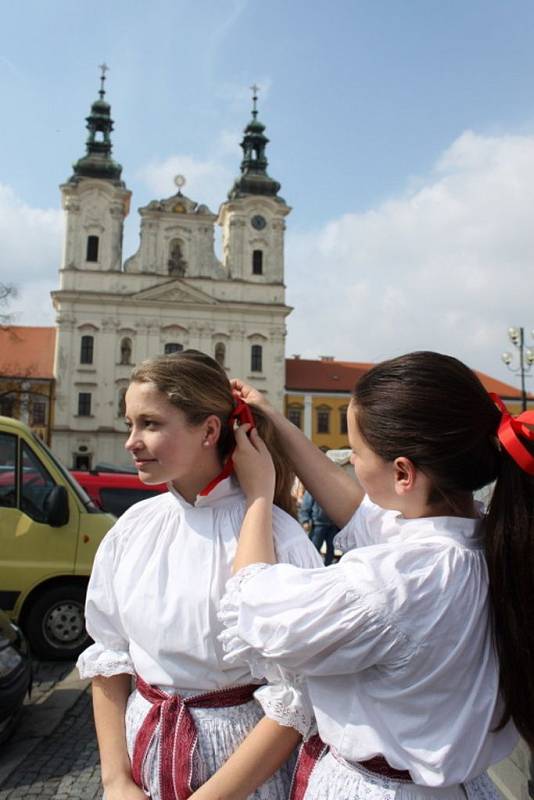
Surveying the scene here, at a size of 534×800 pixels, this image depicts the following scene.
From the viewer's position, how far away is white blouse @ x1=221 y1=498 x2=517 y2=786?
117 cm

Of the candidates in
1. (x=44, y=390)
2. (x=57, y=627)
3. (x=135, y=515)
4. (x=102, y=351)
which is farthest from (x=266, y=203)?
(x=135, y=515)

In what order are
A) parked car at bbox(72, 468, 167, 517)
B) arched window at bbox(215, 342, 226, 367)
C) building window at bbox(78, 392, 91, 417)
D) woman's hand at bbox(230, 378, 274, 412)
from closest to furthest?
woman's hand at bbox(230, 378, 274, 412)
parked car at bbox(72, 468, 167, 517)
building window at bbox(78, 392, 91, 417)
arched window at bbox(215, 342, 226, 367)

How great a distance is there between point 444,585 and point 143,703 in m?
0.88

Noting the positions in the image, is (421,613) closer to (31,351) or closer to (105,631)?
(105,631)

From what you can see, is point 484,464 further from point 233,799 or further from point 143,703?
point 143,703

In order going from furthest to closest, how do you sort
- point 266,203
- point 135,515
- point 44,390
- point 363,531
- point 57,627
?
point 266,203 < point 44,390 < point 57,627 < point 135,515 < point 363,531

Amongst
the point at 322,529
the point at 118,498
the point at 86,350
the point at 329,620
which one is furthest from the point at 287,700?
the point at 86,350

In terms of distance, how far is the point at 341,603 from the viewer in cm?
117

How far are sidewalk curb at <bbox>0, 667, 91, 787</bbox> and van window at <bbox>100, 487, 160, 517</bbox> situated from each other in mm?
4681

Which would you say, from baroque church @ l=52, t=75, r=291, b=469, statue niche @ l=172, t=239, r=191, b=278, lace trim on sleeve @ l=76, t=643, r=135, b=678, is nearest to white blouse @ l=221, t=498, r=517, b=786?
lace trim on sleeve @ l=76, t=643, r=135, b=678

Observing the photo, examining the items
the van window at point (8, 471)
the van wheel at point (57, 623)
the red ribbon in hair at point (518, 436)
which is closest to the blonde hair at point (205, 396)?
the red ribbon in hair at point (518, 436)

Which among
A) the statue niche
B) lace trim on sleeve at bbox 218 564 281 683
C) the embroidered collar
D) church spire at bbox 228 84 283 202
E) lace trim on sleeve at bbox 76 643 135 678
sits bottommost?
lace trim on sleeve at bbox 76 643 135 678

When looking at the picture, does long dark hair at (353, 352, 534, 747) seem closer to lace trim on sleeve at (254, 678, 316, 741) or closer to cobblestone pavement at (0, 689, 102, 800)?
lace trim on sleeve at (254, 678, 316, 741)

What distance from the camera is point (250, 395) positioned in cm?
187
